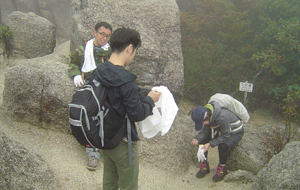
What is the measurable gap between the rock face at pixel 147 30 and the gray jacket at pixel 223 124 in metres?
1.59

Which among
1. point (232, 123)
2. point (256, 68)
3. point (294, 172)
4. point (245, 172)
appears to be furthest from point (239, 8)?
point (294, 172)

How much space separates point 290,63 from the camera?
6.08 metres

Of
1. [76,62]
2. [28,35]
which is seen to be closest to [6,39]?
[28,35]

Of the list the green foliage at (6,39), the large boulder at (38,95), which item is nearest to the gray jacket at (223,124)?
the large boulder at (38,95)

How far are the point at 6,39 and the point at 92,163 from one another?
14.7 feet

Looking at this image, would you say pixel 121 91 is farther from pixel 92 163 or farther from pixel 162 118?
pixel 92 163

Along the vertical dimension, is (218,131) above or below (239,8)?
below

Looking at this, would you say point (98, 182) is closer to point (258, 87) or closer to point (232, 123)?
point (232, 123)

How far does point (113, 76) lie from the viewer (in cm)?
206

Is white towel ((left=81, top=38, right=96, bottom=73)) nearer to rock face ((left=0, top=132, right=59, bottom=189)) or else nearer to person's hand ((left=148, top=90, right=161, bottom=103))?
rock face ((left=0, top=132, right=59, bottom=189))

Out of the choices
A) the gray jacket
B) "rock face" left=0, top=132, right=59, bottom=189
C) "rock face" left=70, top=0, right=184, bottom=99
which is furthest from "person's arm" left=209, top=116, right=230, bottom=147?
"rock face" left=0, top=132, right=59, bottom=189

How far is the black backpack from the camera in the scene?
78.3 inches

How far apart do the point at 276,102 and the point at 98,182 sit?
4864 millimetres

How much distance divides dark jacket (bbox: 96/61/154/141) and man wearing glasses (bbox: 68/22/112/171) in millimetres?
1837
